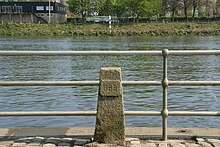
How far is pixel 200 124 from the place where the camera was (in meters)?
10.6

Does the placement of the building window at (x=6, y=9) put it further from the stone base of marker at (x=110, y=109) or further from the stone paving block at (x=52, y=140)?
the stone base of marker at (x=110, y=109)

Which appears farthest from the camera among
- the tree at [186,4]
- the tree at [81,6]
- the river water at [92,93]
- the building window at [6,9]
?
the building window at [6,9]

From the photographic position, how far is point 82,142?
6062 mm

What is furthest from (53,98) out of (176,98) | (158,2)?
(158,2)

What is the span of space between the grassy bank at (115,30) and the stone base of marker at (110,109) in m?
72.0

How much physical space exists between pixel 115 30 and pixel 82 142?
76.4m

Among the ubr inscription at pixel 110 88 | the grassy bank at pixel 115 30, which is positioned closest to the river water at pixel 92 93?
the ubr inscription at pixel 110 88

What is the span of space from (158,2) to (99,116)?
99.4 m

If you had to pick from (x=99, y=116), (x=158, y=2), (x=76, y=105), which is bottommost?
(x=76, y=105)

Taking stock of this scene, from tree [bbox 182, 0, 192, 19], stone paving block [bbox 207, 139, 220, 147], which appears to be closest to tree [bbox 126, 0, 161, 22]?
tree [bbox 182, 0, 192, 19]

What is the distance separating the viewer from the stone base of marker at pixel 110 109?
584 centimetres

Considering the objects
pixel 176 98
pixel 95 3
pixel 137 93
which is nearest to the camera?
pixel 176 98

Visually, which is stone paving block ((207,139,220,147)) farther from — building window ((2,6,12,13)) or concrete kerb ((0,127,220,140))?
building window ((2,6,12,13))

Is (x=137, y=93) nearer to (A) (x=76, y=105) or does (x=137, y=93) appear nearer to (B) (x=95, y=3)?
(A) (x=76, y=105)
